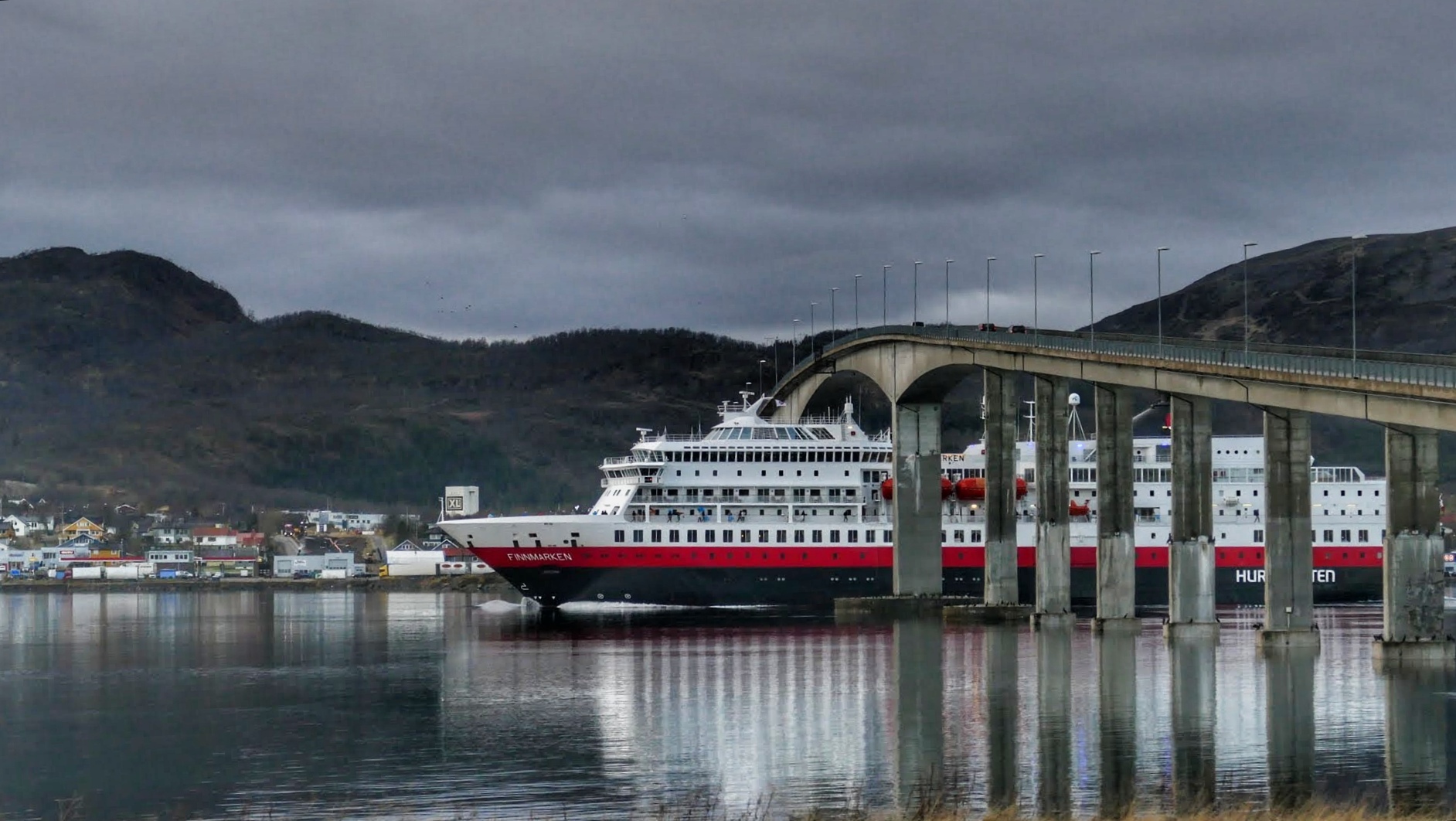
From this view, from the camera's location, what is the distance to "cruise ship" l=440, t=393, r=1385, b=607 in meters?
97.6

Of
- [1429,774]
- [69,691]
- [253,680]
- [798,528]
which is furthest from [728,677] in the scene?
[798,528]

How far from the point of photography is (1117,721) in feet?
152

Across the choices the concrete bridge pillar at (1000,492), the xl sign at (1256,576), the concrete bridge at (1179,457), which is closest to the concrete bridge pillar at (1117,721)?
the concrete bridge at (1179,457)

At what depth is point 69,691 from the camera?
57875 millimetres

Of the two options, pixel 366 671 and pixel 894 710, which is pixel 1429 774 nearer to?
pixel 894 710

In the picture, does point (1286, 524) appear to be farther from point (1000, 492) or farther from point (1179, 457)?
point (1000, 492)

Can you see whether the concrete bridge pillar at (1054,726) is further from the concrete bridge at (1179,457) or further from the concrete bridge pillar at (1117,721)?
the concrete bridge at (1179,457)

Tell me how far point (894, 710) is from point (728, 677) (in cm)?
1004

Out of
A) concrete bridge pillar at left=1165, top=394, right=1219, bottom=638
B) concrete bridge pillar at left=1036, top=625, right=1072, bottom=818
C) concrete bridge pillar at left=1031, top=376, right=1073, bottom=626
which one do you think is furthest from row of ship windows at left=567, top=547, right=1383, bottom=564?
concrete bridge pillar at left=1165, top=394, right=1219, bottom=638

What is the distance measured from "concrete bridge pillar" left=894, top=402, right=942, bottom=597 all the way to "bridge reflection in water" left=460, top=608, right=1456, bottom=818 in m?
23.1

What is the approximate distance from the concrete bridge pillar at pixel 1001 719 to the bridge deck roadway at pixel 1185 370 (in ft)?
34.8

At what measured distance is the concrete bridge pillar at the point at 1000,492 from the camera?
87188 millimetres

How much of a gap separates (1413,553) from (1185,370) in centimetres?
1256

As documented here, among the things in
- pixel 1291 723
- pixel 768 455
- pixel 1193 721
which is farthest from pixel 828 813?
pixel 768 455
